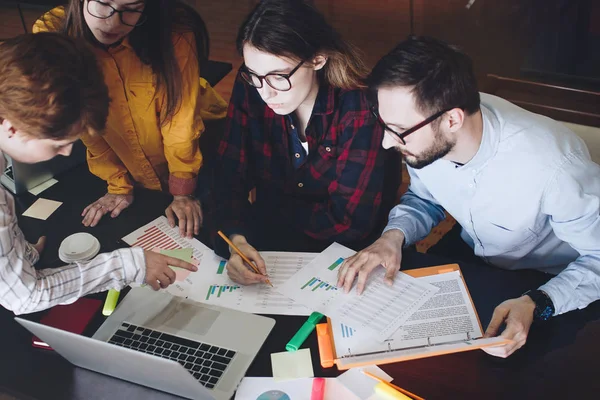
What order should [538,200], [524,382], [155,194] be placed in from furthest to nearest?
[155,194]
[538,200]
[524,382]

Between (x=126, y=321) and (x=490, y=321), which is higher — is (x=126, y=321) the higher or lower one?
the lower one

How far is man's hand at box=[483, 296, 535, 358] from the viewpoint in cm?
124

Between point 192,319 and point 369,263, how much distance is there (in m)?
0.44

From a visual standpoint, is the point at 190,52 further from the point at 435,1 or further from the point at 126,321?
the point at 435,1

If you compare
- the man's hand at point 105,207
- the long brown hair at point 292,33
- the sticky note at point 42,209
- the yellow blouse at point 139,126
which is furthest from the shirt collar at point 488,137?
the sticky note at point 42,209

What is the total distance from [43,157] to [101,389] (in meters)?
0.51

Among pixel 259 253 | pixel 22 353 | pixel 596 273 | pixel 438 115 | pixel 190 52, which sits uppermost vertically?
pixel 438 115

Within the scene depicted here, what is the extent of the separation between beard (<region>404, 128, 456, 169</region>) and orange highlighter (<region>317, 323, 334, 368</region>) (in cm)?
49

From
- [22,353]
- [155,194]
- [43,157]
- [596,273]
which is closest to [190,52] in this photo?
[155,194]

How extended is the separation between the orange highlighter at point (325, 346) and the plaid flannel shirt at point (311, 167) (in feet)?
1.07

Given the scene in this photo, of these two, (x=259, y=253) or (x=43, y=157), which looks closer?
(x=43, y=157)

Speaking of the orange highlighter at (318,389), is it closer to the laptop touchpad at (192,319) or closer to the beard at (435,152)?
the laptop touchpad at (192,319)

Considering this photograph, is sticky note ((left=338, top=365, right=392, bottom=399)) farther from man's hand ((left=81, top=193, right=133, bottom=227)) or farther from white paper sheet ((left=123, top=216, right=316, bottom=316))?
man's hand ((left=81, top=193, right=133, bottom=227))

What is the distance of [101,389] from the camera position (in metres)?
1.23
